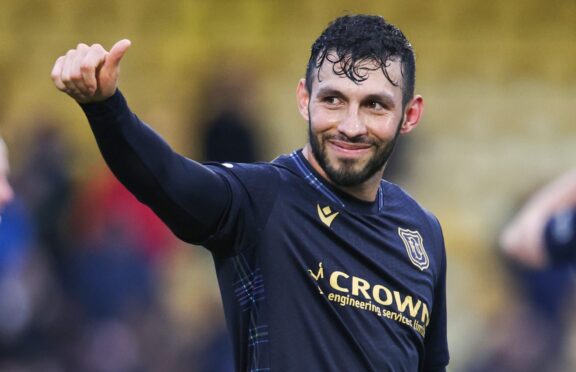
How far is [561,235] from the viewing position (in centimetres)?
424

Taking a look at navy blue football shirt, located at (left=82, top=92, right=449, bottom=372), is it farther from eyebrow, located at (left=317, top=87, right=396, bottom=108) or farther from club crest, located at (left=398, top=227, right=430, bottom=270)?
eyebrow, located at (left=317, top=87, right=396, bottom=108)

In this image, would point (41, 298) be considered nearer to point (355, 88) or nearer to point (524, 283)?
point (524, 283)

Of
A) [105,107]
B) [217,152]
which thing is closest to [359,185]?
[105,107]

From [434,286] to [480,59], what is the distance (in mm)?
7213

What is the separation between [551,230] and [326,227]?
801 millimetres

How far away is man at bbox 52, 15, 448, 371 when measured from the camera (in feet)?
12.2

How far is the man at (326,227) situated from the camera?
372 cm

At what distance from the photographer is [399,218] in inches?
167

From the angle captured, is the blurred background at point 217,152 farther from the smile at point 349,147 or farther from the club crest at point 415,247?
the smile at point 349,147

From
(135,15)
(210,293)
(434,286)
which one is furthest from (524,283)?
(434,286)

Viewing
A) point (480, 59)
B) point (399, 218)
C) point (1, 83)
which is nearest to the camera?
point (399, 218)

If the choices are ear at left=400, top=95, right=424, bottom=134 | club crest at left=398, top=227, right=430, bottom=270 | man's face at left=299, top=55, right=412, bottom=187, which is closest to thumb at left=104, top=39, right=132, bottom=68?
man's face at left=299, top=55, right=412, bottom=187

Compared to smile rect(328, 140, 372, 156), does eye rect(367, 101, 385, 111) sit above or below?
above

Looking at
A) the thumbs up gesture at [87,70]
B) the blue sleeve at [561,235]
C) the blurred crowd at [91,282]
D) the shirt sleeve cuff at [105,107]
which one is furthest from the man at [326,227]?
the blurred crowd at [91,282]
